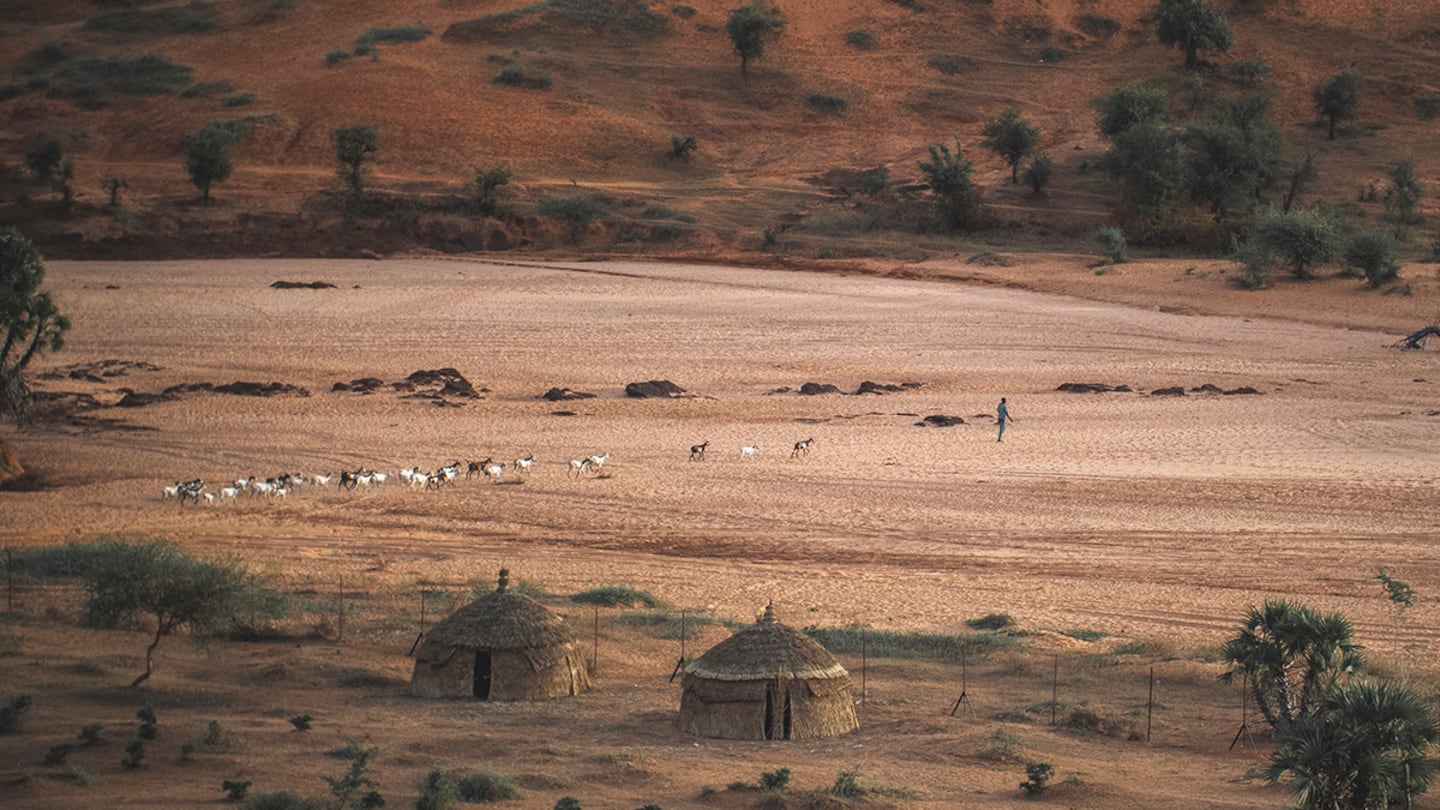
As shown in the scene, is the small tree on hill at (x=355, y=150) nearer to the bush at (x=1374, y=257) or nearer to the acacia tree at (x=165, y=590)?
the bush at (x=1374, y=257)

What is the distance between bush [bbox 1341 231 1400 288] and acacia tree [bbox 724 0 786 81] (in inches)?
1441

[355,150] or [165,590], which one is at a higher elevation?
[355,150]

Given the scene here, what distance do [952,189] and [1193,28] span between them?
74.7ft

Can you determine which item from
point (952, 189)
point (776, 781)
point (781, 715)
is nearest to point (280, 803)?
point (776, 781)

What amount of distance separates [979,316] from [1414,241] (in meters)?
20.3

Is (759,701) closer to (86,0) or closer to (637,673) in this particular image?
(637,673)

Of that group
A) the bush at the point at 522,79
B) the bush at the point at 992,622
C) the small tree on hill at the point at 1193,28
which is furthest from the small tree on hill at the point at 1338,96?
the bush at the point at 992,622

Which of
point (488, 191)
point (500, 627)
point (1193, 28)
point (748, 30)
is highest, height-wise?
point (1193, 28)

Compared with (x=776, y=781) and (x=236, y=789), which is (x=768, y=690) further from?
(x=236, y=789)

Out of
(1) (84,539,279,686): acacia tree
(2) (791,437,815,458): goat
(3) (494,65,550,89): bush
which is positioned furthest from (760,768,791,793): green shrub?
(3) (494,65,550,89): bush

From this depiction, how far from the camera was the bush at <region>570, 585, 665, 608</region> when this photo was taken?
78.1 ft

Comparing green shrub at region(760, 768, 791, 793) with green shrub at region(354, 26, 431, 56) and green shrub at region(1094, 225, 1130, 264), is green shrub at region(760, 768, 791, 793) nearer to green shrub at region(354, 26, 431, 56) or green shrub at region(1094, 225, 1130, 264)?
green shrub at region(1094, 225, 1130, 264)

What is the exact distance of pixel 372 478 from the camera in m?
31.2

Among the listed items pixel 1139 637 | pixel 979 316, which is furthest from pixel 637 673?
pixel 979 316
